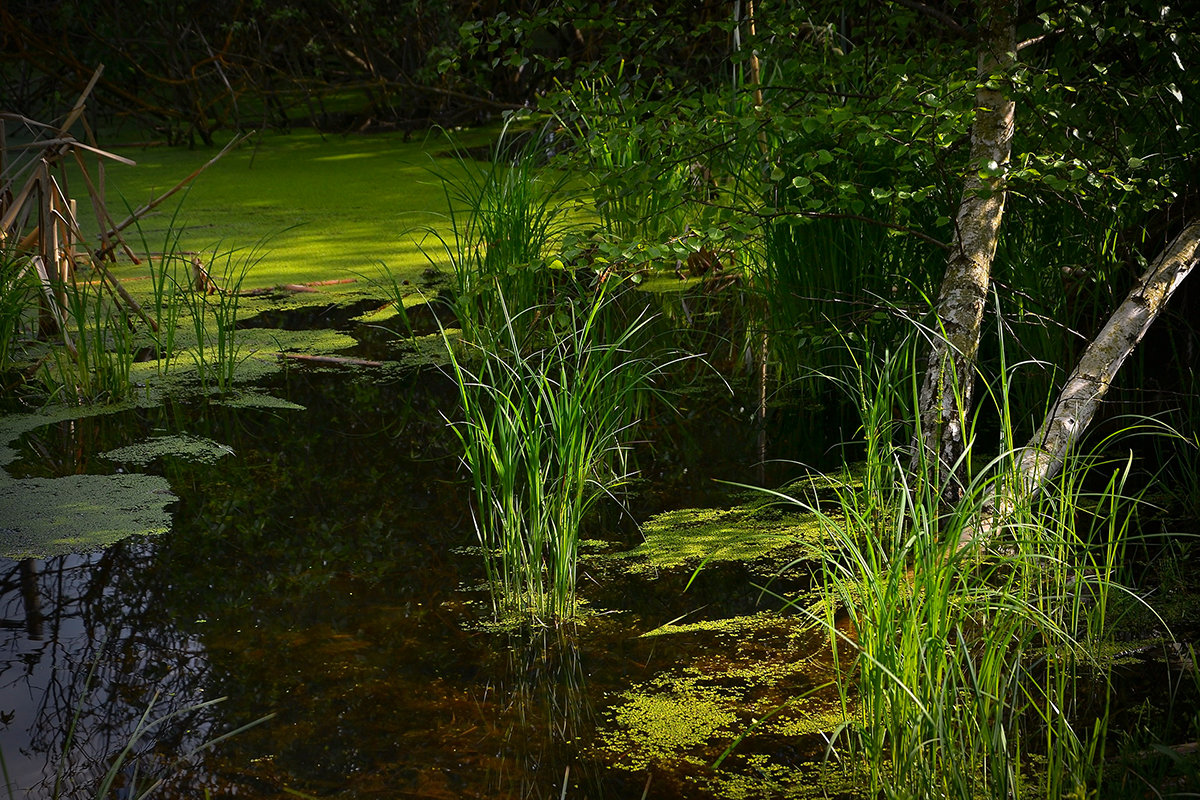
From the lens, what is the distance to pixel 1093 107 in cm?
222

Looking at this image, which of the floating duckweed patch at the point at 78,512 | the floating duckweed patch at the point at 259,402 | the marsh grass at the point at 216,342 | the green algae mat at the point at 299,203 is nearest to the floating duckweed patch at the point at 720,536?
the floating duckweed patch at the point at 78,512

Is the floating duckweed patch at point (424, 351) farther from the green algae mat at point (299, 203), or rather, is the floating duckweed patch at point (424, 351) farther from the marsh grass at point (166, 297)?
the marsh grass at point (166, 297)

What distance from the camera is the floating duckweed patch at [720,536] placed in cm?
207

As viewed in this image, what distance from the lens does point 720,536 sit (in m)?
2.15

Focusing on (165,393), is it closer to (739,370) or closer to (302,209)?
(739,370)

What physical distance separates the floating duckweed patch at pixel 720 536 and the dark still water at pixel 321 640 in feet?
0.19

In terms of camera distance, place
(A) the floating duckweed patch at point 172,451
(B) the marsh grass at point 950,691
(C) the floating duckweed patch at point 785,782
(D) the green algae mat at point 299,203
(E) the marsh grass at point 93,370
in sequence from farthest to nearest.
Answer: (D) the green algae mat at point 299,203 → (E) the marsh grass at point 93,370 → (A) the floating duckweed patch at point 172,451 → (C) the floating duckweed patch at point 785,782 → (B) the marsh grass at point 950,691

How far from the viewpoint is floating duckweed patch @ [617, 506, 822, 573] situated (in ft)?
6.78

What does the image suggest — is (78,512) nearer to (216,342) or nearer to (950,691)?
(216,342)

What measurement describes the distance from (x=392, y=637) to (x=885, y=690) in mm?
819

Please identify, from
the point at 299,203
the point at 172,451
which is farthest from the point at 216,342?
the point at 299,203

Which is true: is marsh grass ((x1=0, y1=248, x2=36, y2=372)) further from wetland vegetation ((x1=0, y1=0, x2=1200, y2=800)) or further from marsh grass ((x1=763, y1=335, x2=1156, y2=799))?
marsh grass ((x1=763, y1=335, x2=1156, y2=799))

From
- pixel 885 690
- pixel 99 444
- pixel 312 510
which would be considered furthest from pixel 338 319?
pixel 885 690

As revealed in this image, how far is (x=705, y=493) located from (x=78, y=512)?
127 cm
